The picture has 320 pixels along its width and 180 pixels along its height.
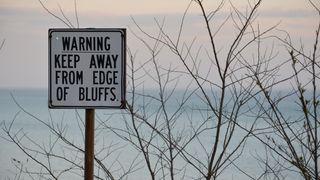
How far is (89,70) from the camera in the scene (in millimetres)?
3410

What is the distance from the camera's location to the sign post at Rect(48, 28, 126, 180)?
340 cm

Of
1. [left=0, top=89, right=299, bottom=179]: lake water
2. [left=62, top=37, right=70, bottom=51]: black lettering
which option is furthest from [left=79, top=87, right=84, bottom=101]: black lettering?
[left=0, top=89, right=299, bottom=179]: lake water

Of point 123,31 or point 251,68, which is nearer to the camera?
point 123,31

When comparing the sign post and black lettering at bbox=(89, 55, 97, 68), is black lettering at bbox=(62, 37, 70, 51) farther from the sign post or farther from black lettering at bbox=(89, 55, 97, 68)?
black lettering at bbox=(89, 55, 97, 68)

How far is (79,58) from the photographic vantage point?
341 centimetres

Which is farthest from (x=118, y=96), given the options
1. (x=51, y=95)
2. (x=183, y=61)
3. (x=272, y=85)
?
(x=272, y=85)

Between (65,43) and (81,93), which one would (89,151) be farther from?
(65,43)

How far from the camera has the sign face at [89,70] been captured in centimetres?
340

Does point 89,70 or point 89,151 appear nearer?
point 89,70

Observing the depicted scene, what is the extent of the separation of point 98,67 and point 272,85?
173 cm

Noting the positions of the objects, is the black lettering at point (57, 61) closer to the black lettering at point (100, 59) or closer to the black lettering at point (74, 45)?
the black lettering at point (74, 45)

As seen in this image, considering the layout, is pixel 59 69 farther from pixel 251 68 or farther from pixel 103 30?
pixel 251 68

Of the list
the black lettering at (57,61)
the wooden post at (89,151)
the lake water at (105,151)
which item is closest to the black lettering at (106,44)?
the black lettering at (57,61)

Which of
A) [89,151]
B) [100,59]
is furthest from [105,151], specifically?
[100,59]
